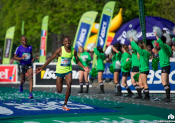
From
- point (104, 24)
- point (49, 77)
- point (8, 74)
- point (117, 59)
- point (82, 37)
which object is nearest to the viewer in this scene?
point (117, 59)

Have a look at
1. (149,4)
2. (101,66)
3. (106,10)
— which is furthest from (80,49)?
(149,4)

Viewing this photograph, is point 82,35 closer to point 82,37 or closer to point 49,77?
point 82,37

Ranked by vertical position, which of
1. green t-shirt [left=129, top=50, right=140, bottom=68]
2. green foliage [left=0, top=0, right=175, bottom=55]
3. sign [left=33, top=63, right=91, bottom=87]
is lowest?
sign [left=33, top=63, right=91, bottom=87]

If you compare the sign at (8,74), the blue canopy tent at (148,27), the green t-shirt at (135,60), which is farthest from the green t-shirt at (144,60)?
the blue canopy tent at (148,27)

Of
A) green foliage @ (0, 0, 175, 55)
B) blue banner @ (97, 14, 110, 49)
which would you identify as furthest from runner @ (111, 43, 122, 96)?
green foliage @ (0, 0, 175, 55)

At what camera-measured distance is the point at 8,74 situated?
21375mm

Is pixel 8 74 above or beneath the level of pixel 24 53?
beneath

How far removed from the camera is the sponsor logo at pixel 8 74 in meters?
21.3

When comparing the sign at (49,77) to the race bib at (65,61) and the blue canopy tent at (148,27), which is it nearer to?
the blue canopy tent at (148,27)

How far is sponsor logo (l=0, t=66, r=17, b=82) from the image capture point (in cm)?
2131

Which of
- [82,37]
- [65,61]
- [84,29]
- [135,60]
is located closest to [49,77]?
[82,37]

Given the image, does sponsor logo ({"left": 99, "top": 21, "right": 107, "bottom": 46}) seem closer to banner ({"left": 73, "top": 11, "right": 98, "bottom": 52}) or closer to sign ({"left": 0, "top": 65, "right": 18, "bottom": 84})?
banner ({"left": 73, "top": 11, "right": 98, "bottom": 52})

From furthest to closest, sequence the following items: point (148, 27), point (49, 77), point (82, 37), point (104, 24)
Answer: point (148, 27), point (82, 37), point (104, 24), point (49, 77)

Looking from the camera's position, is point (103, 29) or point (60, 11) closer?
point (103, 29)
